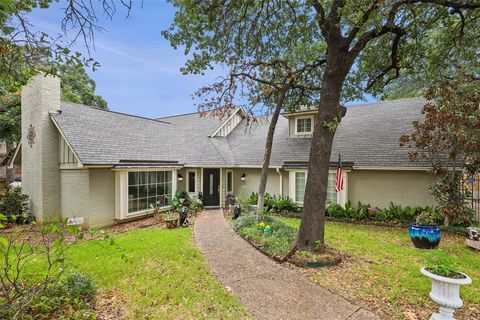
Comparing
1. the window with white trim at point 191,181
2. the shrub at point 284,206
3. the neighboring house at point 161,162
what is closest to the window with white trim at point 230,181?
the neighboring house at point 161,162

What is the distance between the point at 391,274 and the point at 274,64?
25.1 feet

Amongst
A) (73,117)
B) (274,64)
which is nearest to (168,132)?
(73,117)

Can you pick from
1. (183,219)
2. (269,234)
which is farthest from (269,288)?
(183,219)

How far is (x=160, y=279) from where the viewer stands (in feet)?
18.3

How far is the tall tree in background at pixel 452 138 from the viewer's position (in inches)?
349

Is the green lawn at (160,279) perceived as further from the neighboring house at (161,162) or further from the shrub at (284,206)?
the shrub at (284,206)

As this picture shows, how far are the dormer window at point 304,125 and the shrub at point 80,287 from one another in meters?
13.2

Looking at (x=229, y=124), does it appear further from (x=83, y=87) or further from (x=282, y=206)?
(x=83, y=87)

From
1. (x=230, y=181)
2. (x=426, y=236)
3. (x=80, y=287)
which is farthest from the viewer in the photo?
(x=230, y=181)

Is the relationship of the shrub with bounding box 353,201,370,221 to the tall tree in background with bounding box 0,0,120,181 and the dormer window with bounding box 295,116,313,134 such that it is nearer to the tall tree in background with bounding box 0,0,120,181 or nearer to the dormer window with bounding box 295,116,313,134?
the dormer window with bounding box 295,116,313,134

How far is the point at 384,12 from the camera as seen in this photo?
663 cm

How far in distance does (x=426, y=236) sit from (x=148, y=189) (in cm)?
1174

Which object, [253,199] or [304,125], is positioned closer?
[253,199]

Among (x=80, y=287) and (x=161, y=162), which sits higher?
(x=161, y=162)
